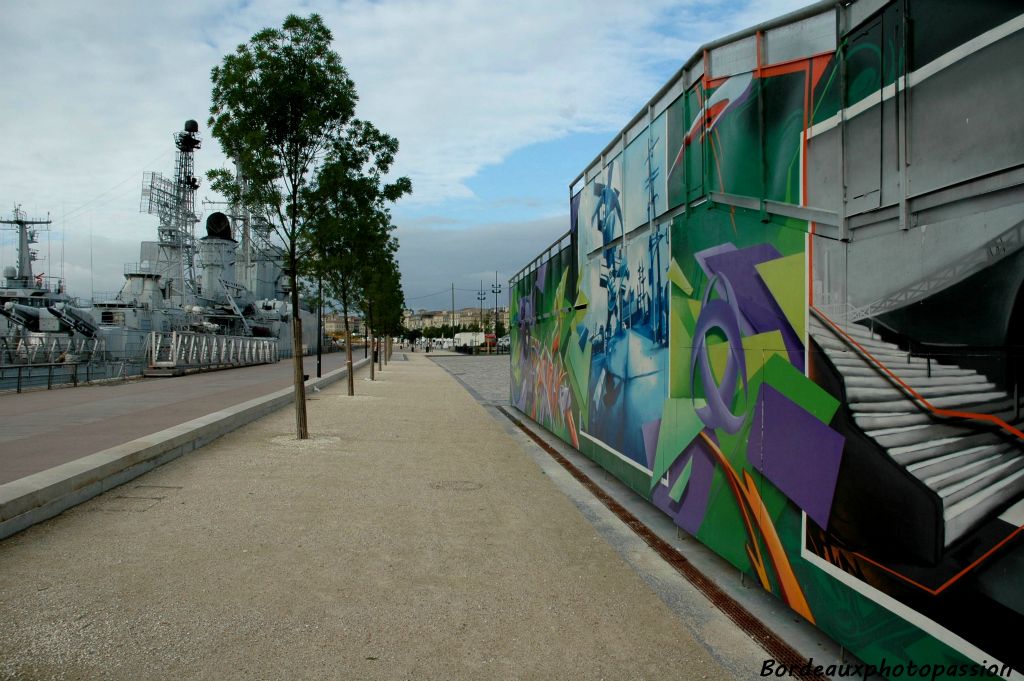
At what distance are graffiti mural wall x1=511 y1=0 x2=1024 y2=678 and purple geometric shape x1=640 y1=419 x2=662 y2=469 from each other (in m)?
0.25

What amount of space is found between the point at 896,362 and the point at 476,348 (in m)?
78.5

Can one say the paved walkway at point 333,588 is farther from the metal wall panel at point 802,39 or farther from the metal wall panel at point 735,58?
Result: the metal wall panel at point 735,58

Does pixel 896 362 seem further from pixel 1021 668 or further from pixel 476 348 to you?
pixel 476 348

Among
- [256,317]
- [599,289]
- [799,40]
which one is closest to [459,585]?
[799,40]

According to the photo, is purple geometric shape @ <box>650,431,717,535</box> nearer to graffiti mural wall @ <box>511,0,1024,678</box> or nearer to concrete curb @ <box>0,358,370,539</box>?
graffiti mural wall @ <box>511,0,1024,678</box>

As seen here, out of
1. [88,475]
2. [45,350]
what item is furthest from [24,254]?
[88,475]

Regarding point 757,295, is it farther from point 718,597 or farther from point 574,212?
point 574,212

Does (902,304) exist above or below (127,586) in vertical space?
above

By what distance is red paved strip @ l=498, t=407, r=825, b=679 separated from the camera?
3.59 meters

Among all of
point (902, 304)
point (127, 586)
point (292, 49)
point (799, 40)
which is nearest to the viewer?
point (902, 304)

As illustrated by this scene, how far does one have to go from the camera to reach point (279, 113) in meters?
10.8

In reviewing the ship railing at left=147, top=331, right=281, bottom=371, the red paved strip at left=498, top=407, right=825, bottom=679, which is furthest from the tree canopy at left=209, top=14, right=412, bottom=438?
the ship railing at left=147, top=331, right=281, bottom=371

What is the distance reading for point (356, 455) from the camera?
9578 mm

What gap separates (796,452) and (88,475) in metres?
6.36
